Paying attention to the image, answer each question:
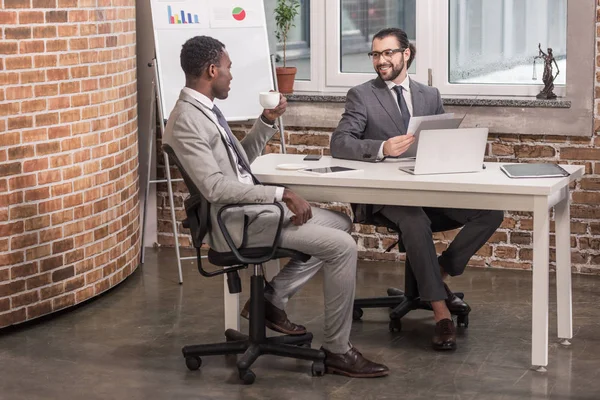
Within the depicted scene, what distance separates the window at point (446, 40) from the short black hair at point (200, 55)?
2.27 metres

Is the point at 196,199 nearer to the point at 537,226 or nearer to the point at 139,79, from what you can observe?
the point at 537,226

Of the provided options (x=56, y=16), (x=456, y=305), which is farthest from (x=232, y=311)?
(x=56, y=16)

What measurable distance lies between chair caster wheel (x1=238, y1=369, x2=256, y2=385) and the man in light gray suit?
1.07 feet

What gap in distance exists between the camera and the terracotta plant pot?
661 cm

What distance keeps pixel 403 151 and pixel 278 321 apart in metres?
0.95

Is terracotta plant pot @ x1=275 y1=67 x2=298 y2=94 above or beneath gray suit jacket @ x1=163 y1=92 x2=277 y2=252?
above

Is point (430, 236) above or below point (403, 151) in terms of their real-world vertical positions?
below

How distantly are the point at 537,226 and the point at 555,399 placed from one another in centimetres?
68

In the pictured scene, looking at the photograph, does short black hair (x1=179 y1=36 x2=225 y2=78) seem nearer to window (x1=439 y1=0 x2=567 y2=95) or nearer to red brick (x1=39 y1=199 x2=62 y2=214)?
red brick (x1=39 y1=199 x2=62 y2=214)

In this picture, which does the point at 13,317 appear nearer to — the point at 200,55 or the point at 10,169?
the point at 10,169

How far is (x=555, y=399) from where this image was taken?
13.5ft

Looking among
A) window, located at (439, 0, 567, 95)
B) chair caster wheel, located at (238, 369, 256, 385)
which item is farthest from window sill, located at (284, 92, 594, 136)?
chair caster wheel, located at (238, 369, 256, 385)

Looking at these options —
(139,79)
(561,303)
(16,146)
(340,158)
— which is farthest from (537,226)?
(139,79)

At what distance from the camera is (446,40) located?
636cm
